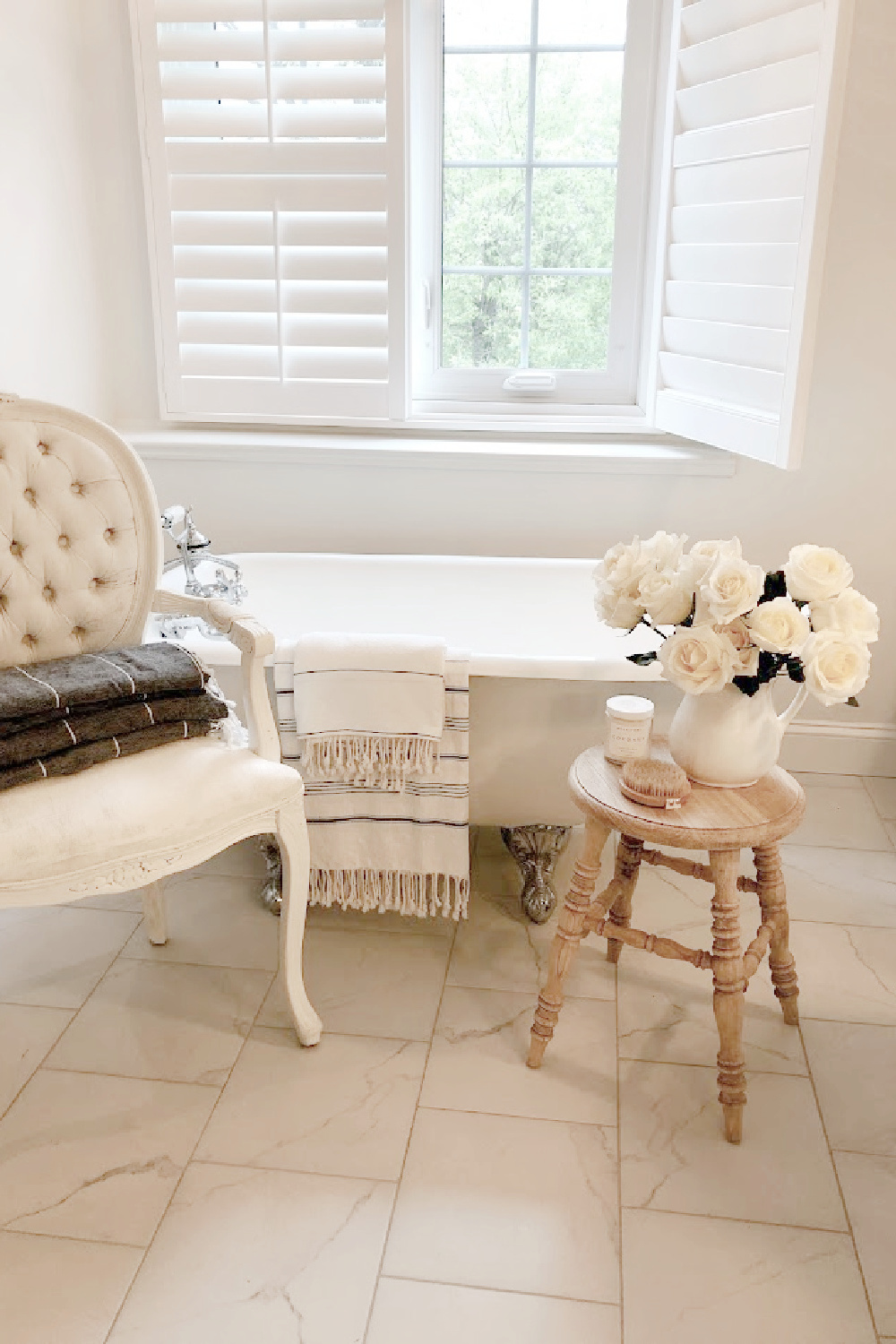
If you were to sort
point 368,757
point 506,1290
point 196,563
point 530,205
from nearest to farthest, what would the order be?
point 506,1290 → point 368,757 → point 196,563 → point 530,205

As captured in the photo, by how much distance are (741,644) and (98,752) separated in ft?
3.24

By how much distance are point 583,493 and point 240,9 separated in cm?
138

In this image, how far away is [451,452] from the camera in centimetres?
284

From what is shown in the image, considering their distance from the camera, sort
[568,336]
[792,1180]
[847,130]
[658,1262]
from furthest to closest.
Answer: [568,336] < [847,130] < [792,1180] < [658,1262]

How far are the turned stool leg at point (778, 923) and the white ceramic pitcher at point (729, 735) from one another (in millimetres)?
137

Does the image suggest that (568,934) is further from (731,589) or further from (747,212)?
(747,212)

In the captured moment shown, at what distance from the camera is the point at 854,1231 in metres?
1.58

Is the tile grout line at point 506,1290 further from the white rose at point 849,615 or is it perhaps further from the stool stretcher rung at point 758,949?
the white rose at point 849,615

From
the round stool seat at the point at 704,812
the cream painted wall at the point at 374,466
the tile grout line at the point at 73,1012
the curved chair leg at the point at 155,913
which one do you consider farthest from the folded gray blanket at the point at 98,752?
the cream painted wall at the point at 374,466

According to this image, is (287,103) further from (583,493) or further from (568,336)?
(583,493)

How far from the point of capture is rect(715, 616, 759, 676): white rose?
1.67m

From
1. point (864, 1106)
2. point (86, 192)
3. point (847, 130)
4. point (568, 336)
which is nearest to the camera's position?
point (864, 1106)

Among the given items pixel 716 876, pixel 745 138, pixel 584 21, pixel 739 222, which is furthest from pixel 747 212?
pixel 716 876

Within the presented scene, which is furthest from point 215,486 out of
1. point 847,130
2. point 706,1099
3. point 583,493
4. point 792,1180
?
point 792,1180
